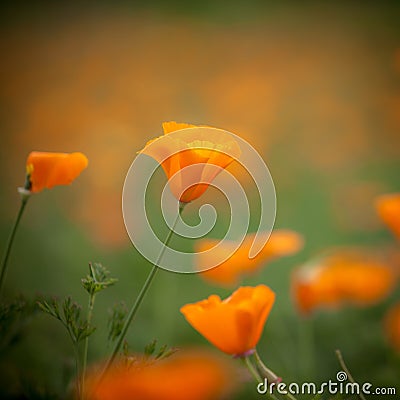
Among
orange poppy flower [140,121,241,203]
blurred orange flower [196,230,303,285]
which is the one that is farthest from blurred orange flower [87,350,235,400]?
blurred orange flower [196,230,303,285]

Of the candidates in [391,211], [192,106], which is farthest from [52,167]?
[192,106]

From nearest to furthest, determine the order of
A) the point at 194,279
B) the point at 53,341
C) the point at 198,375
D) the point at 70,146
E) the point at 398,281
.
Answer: the point at 198,375 < the point at 53,341 < the point at 398,281 < the point at 194,279 < the point at 70,146

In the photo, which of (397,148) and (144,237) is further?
→ (397,148)

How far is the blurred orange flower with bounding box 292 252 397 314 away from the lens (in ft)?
2.61

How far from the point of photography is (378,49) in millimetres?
1430

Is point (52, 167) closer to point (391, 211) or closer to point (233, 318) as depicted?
point (233, 318)

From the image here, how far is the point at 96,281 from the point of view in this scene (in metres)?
0.55

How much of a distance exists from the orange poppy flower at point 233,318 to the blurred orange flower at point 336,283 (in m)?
0.28

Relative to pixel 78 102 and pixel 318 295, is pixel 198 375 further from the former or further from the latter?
pixel 78 102

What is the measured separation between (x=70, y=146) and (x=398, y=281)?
75 centimetres

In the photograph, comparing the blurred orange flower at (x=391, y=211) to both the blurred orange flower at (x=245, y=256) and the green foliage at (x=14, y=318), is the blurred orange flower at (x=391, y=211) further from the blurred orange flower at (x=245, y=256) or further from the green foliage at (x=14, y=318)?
the green foliage at (x=14, y=318)

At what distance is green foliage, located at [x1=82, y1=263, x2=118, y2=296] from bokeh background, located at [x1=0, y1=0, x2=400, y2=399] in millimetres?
541

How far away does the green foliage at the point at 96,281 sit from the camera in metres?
0.53

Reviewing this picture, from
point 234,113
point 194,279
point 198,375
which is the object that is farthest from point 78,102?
point 198,375
